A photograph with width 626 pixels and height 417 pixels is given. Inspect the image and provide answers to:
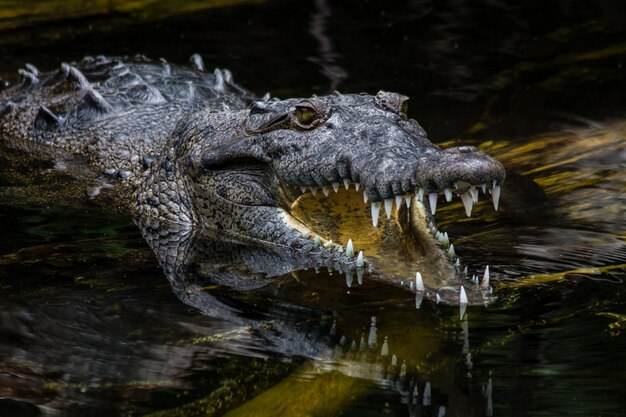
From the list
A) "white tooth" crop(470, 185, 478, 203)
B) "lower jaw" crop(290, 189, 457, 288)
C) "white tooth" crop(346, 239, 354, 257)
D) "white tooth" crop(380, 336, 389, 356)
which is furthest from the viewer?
"white tooth" crop(346, 239, 354, 257)

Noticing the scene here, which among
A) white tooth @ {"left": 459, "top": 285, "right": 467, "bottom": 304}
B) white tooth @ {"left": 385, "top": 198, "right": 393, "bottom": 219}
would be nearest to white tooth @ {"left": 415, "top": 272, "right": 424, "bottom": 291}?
white tooth @ {"left": 459, "top": 285, "right": 467, "bottom": 304}

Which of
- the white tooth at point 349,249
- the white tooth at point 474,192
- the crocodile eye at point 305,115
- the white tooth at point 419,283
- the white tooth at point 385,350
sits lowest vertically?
the white tooth at point 385,350

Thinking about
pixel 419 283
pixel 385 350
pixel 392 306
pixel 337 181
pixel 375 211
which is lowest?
pixel 385 350

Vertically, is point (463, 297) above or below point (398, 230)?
below

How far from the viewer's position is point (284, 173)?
560 cm

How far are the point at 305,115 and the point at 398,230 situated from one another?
0.85m

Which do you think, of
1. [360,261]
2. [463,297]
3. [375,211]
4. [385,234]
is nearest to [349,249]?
[360,261]

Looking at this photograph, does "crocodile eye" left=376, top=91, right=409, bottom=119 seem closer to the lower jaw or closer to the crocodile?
the crocodile

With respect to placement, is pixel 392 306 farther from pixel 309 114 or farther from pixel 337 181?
pixel 309 114

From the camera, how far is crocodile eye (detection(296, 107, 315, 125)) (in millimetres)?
5578

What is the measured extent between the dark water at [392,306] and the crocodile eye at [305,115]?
94 cm

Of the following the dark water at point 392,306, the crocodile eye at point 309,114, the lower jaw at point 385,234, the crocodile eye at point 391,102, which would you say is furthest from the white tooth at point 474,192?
the crocodile eye at point 309,114

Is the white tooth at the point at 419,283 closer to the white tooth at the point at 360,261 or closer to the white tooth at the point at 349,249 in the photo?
the white tooth at the point at 360,261

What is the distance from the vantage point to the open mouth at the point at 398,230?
468 centimetres
